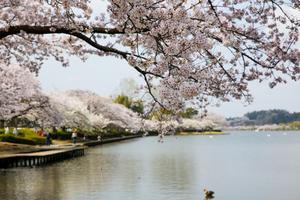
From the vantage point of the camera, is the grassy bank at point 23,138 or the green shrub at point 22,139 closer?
the green shrub at point 22,139

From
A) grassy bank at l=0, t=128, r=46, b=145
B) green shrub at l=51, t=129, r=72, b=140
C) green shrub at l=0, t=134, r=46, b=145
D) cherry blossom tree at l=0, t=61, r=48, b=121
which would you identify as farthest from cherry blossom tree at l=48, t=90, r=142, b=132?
cherry blossom tree at l=0, t=61, r=48, b=121

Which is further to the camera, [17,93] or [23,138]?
[23,138]

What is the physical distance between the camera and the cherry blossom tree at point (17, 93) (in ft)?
91.2

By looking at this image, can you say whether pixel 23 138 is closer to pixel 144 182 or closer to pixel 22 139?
pixel 22 139

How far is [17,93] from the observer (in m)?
29.7

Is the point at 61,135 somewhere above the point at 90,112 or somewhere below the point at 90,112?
below

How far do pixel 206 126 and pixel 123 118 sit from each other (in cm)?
7955

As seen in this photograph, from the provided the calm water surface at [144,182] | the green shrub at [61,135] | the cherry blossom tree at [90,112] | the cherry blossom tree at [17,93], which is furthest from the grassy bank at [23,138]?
the green shrub at [61,135]

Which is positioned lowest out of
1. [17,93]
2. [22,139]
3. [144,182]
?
[144,182]

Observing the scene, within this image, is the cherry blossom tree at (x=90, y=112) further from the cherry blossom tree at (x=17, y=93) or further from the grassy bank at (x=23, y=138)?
the cherry blossom tree at (x=17, y=93)

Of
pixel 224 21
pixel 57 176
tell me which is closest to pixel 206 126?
pixel 57 176

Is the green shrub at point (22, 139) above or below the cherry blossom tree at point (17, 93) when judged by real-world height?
below

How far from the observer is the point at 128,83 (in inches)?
4751

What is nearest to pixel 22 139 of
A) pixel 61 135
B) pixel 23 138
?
pixel 23 138
